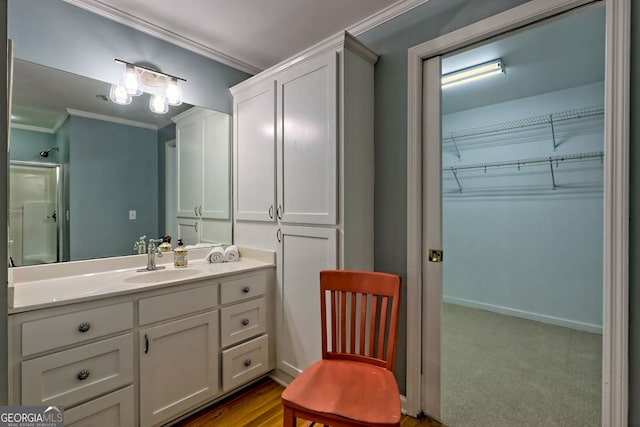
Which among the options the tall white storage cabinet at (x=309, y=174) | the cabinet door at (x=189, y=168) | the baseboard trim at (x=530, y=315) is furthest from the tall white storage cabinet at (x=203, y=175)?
the baseboard trim at (x=530, y=315)

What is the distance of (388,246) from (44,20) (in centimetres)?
238

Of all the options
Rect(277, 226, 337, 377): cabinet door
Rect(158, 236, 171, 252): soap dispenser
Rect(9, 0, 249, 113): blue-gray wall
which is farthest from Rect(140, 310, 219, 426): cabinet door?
Rect(9, 0, 249, 113): blue-gray wall

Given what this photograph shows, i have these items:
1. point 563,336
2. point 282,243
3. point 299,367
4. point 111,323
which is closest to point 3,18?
point 111,323

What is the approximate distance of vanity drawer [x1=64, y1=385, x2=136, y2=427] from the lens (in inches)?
54.3

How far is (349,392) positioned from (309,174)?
1.20m

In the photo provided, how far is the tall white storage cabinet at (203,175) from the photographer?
7.75ft

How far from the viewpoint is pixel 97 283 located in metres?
1.66

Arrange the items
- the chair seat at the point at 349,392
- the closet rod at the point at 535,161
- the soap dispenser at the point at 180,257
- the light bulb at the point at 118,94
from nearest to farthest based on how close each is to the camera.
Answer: the chair seat at the point at 349,392, the light bulb at the point at 118,94, the soap dispenser at the point at 180,257, the closet rod at the point at 535,161

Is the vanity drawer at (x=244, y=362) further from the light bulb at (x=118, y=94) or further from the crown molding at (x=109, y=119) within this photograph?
the light bulb at (x=118, y=94)

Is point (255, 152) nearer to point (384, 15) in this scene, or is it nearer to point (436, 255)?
point (384, 15)

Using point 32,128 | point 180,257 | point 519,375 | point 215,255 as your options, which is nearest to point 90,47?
point 32,128

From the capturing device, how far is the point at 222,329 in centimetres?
189

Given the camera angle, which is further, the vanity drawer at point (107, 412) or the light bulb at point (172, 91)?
the light bulb at point (172, 91)

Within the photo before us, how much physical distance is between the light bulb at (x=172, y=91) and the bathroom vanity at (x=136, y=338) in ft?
3.86
